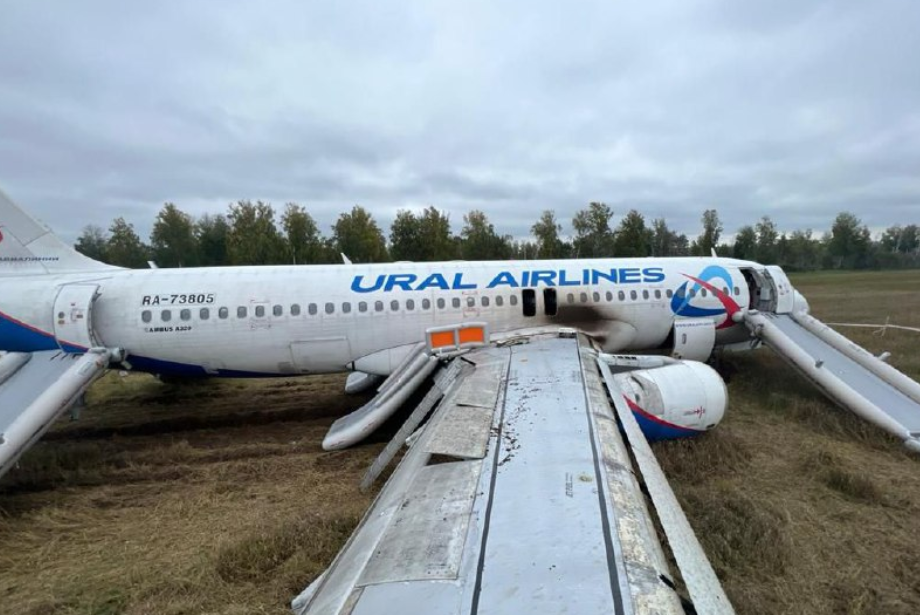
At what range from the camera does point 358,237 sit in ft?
151

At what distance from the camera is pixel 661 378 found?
305 inches

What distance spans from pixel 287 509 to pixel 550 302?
693 centimetres

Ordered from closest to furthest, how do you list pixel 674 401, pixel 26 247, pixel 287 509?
pixel 287 509
pixel 674 401
pixel 26 247

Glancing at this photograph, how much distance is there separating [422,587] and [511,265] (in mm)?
9219

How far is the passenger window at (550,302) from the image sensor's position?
35.5 ft

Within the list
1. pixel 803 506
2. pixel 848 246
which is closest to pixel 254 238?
pixel 803 506

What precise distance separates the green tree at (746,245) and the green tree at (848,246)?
50.3 ft

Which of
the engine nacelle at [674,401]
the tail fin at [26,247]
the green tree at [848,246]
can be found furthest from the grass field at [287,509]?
the green tree at [848,246]

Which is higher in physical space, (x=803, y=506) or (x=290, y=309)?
(x=290, y=309)

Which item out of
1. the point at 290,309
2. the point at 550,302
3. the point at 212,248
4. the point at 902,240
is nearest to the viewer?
the point at 290,309

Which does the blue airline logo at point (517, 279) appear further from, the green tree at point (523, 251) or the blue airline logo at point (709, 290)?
the green tree at point (523, 251)

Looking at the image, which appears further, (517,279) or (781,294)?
(781,294)

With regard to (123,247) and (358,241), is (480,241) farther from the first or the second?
(123,247)

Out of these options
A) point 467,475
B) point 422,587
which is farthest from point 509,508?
point 422,587
